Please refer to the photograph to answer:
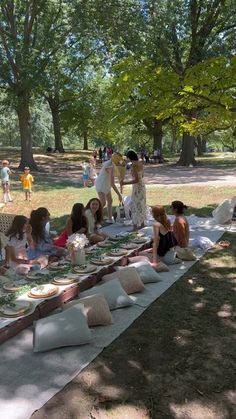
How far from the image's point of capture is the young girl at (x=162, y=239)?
249 inches

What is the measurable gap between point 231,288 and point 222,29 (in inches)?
864

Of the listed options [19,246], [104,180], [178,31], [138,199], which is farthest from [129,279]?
[178,31]

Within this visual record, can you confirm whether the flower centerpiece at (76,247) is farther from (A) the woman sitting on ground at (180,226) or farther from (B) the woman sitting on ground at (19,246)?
(A) the woman sitting on ground at (180,226)

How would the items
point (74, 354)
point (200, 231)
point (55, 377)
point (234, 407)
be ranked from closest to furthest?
point (234, 407) < point (55, 377) < point (74, 354) < point (200, 231)

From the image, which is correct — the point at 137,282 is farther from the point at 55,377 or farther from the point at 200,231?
the point at 200,231

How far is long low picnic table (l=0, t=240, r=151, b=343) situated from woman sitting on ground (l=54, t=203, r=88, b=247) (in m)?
1.22

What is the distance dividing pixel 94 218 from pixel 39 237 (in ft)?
4.31

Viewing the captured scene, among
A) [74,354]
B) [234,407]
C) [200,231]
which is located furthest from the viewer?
[200,231]

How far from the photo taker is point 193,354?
403cm

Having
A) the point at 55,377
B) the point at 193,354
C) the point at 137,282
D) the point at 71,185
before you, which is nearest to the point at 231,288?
the point at 137,282

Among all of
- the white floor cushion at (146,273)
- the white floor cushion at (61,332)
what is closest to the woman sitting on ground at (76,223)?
the white floor cushion at (146,273)

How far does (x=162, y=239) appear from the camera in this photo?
6438 millimetres

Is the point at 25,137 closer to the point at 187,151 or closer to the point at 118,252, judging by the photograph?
the point at 187,151

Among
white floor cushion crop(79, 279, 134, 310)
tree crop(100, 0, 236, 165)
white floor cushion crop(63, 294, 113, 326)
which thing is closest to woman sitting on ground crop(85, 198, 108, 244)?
white floor cushion crop(79, 279, 134, 310)
